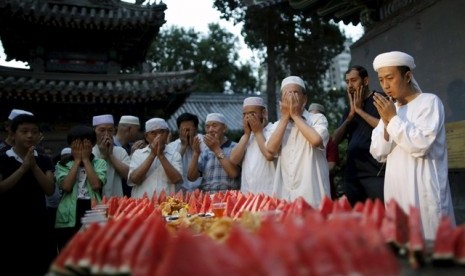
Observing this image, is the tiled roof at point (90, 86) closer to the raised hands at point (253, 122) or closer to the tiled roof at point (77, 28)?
the tiled roof at point (77, 28)

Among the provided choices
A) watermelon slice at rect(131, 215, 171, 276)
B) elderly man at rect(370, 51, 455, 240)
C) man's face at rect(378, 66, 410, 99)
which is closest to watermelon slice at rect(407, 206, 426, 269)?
watermelon slice at rect(131, 215, 171, 276)

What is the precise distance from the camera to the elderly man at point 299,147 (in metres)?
3.69

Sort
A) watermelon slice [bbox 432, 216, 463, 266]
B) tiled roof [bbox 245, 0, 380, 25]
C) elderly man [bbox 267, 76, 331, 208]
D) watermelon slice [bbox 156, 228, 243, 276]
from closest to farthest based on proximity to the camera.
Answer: watermelon slice [bbox 156, 228, 243, 276], watermelon slice [bbox 432, 216, 463, 266], elderly man [bbox 267, 76, 331, 208], tiled roof [bbox 245, 0, 380, 25]

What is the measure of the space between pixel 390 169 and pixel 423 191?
0.96 feet

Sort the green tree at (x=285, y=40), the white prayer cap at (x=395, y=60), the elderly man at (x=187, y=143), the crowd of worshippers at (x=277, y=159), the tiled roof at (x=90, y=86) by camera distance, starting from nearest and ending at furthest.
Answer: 1. the crowd of worshippers at (x=277, y=159)
2. the white prayer cap at (x=395, y=60)
3. the elderly man at (x=187, y=143)
4. the tiled roof at (x=90, y=86)
5. the green tree at (x=285, y=40)

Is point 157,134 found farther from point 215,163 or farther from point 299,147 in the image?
point 299,147

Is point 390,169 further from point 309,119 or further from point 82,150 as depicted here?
point 82,150

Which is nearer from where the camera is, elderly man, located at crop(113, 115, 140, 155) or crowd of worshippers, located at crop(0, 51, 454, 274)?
crowd of worshippers, located at crop(0, 51, 454, 274)

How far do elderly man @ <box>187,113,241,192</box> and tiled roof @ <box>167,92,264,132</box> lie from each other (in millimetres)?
13741

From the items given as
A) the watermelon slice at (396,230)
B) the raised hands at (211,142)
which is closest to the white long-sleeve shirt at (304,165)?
the raised hands at (211,142)

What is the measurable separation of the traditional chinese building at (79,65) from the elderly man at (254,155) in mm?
5166

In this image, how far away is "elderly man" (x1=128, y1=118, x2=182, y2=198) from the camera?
4.47 m

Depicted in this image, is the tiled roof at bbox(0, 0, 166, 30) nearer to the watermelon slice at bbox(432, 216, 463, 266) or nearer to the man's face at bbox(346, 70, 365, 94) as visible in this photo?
the man's face at bbox(346, 70, 365, 94)

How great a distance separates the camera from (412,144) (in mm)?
2775
